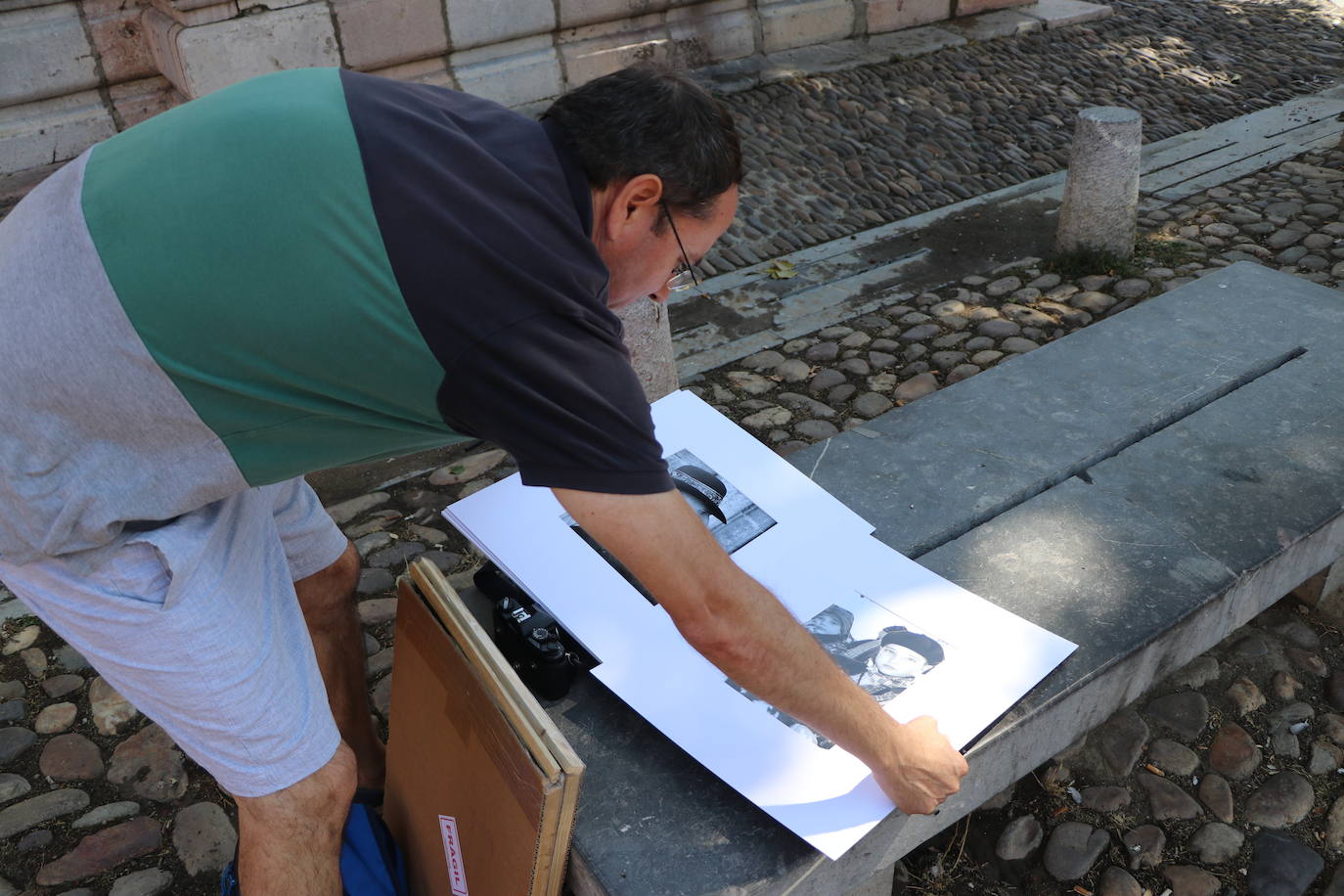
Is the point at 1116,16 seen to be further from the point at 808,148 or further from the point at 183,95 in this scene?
the point at 183,95

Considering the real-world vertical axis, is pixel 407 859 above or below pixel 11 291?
below

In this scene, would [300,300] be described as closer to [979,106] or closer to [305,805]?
[305,805]

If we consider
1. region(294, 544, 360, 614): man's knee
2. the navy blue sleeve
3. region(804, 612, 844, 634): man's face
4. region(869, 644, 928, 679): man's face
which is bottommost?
region(294, 544, 360, 614): man's knee

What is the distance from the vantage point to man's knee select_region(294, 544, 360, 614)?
A: 7.44 feet

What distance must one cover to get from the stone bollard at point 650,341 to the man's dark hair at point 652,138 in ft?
5.92

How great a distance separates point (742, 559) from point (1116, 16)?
791 cm

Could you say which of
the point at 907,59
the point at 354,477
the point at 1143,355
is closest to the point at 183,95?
the point at 354,477

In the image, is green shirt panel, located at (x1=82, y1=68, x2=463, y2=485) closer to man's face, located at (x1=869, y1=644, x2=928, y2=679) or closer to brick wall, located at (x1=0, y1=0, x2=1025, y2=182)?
man's face, located at (x1=869, y1=644, x2=928, y2=679)

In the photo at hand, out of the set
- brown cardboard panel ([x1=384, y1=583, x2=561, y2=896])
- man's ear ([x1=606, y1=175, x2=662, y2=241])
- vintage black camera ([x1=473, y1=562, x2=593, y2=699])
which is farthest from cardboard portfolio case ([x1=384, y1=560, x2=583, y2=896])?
man's ear ([x1=606, y1=175, x2=662, y2=241])

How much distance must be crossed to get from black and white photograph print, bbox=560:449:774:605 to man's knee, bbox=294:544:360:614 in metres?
0.56

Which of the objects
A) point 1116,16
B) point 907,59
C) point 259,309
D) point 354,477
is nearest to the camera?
point 259,309

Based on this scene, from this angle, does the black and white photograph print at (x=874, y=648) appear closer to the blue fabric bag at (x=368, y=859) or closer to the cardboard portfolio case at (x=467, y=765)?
the cardboard portfolio case at (x=467, y=765)

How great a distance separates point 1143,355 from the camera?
2740 millimetres

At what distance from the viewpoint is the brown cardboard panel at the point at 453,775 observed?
5.04 feet
